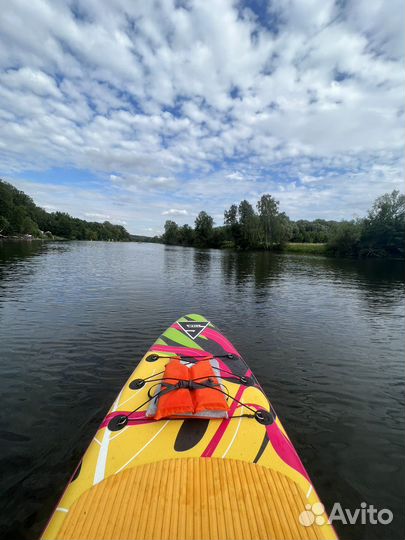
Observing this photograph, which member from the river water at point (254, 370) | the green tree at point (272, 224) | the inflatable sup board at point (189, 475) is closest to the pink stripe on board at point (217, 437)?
the inflatable sup board at point (189, 475)

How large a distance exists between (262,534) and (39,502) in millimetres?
3431

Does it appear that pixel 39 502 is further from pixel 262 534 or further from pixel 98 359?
pixel 98 359

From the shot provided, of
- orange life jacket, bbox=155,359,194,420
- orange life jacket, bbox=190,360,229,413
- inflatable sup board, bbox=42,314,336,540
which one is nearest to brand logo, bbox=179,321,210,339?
orange life jacket, bbox=190,360,229,413

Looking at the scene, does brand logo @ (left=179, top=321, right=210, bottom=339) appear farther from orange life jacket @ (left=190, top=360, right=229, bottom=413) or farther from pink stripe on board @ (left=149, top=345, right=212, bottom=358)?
orange life jacket @ (left=190, top=360, right=229, bottom=413)

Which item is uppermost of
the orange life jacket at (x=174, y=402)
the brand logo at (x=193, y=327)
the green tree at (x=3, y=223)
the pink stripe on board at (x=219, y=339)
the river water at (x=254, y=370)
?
the green tree at (x=3, y=223)

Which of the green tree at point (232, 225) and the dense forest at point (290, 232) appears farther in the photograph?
the green tree at point (232, 225)

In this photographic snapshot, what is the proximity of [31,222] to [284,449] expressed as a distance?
12707 centimetres

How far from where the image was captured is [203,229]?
122875 mm

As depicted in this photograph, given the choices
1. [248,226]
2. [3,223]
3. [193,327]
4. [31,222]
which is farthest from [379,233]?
[31,222]

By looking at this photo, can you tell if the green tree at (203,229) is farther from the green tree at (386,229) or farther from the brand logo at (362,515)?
the brand logo at (362,515)

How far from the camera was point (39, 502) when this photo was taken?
4023mm

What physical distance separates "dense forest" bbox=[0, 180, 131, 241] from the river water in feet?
334

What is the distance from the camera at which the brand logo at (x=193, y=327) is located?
8914 mm

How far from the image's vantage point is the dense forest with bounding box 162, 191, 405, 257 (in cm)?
6356
